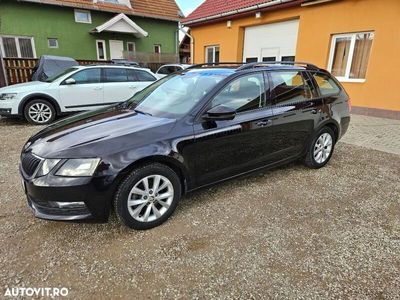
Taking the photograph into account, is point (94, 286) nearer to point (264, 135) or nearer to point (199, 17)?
point (264, 135)

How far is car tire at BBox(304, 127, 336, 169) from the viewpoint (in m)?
4.21

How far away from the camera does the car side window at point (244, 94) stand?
3.17m

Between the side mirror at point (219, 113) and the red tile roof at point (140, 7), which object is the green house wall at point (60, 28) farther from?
the side mirror at point (219, 113)

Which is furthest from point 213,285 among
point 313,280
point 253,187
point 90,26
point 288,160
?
point 90,26

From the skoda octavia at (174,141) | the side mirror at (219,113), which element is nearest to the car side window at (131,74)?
the skoda octavia at (174,141)

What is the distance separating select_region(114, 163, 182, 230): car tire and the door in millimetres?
15935

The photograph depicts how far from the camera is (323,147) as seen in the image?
4.39 metres

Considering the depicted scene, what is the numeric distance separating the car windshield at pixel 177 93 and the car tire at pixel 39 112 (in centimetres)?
428

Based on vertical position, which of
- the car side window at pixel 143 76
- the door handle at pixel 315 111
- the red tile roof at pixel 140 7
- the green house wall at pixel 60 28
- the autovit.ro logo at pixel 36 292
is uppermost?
the red tile roof at pixel 140 7

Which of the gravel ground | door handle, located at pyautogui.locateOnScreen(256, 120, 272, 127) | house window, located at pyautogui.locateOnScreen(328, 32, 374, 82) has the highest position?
house window, located at pyautogui.locateOnScreen(328, 32, 374, 82)

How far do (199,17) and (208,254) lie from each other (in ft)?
44.0

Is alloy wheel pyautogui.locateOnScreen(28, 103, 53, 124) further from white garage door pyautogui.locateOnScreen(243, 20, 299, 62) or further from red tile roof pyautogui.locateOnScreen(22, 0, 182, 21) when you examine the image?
red tile roof pyautogui.locateOnScreen(22, 0, 182, 21)

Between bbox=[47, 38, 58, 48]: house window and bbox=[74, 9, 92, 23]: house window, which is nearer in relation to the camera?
bbox=[47, 38, 58, 48]: house window

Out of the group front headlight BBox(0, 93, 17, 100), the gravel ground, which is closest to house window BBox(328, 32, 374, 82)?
the gravel ground
